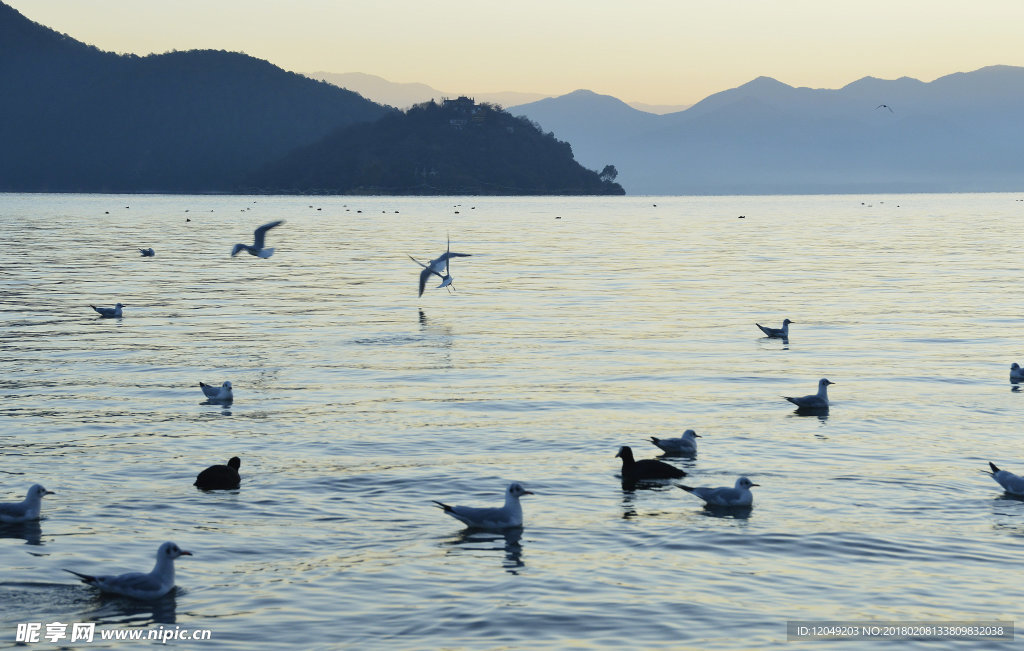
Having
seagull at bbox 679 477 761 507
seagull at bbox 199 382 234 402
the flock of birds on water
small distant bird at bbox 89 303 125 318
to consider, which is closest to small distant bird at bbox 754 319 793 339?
the flock of birds on water

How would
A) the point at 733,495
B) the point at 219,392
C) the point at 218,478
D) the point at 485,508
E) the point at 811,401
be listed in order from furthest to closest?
the point at 219,392 < the point at 811,401 < the point at 218,478 < the point at 733,495 < the point at 485,508

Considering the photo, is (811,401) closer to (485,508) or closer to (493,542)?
(485,508)

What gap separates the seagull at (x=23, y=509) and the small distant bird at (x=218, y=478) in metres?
2.39

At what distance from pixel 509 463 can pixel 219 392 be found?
8048 millimetres

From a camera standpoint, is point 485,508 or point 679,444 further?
point 679,444

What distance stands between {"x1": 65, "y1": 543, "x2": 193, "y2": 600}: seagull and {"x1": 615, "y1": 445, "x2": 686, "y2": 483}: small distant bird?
741 centimetres

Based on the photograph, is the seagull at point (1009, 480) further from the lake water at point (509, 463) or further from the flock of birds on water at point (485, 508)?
the lake water at point (509, 463)

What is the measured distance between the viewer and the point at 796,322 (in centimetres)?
4016

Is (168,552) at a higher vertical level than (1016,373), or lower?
lower

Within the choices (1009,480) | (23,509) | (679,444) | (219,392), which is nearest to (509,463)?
(679,444)

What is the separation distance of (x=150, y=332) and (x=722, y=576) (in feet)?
88.2

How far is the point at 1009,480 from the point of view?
17.1 metres

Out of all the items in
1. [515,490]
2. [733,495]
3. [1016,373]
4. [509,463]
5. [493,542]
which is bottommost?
[493,542]

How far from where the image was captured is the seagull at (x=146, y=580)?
12805mm
